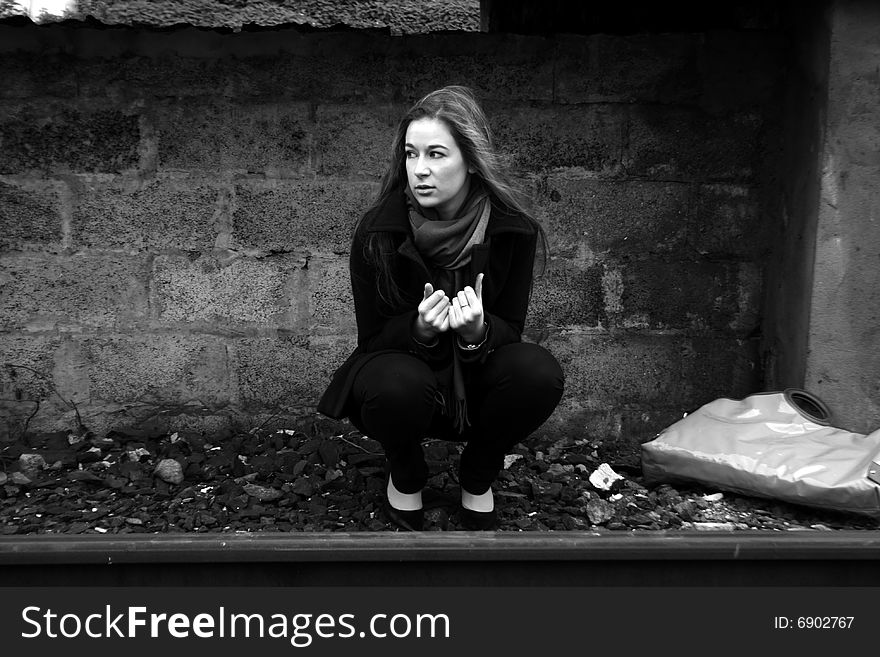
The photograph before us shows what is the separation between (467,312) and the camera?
2.37 meters

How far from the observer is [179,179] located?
3.46 meters

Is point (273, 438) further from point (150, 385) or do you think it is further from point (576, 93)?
point (576, 93)

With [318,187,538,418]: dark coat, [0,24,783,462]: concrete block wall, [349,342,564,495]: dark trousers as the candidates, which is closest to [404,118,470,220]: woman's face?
[318,187,538,418]: dark coat

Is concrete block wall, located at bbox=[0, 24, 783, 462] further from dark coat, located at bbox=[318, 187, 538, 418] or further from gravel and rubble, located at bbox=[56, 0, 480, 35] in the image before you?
dark coat, located at bbox=[318, 187, 538, 418]

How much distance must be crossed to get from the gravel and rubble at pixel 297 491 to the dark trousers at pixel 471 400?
0.34m

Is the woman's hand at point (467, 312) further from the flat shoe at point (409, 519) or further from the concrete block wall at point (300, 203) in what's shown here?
the concrete block wall at point (300, 203)

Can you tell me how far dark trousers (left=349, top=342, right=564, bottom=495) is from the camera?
96.3 inches

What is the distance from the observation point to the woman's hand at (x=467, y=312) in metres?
2.37

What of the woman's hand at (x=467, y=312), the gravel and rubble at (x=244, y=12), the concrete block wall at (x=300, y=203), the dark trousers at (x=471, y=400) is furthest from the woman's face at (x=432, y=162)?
the concrete block wall at (x=300, y=203)

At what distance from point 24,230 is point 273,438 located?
4.16 ft

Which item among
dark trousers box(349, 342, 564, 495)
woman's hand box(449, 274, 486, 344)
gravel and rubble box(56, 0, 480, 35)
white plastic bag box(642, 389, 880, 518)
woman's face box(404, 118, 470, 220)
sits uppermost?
gravel and rubble box(56, 0, 480, 35)

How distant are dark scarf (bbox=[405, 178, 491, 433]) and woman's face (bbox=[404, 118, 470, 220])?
8cm

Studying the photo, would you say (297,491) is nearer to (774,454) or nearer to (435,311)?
(435,311)

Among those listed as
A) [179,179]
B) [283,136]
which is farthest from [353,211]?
[179,179]
